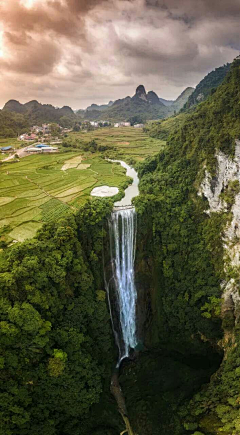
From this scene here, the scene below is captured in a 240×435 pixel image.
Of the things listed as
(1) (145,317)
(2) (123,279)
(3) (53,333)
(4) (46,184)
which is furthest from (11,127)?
(3) (53,333)

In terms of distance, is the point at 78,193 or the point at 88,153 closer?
the point at 78,193

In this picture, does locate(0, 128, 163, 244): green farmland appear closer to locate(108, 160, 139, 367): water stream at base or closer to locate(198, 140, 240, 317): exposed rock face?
locate(108, 160, 139, 367): water stream at base

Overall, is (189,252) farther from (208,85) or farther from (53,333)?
(208,85)

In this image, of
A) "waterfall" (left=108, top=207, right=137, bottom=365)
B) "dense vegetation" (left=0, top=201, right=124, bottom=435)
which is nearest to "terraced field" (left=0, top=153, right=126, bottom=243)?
"dense vegetation" (left=0, top=201, right=124, bottom=435)

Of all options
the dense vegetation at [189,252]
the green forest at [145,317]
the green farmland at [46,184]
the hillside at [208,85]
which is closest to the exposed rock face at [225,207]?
the green forest at [145,317]

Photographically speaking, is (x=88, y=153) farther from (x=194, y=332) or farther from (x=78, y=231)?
(x=194, y=332)

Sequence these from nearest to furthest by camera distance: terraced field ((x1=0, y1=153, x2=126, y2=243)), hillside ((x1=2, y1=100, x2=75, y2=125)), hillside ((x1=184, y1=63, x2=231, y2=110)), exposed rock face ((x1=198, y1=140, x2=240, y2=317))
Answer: exposed rock face ((x1=198, y1=140, x2=240, y2=317))
terraced field ((x1=0, y1=153, x2=126, y2=243))
hillside ((x1=184, y1=63, x2=231, y2=110))
hillside ((x1=2, y1=100, x2=75, y2=125))

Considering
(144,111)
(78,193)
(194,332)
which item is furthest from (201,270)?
(144,111)

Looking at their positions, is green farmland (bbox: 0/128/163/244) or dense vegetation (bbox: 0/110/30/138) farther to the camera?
dense vegetation (bbox: 0/110/30/138)
